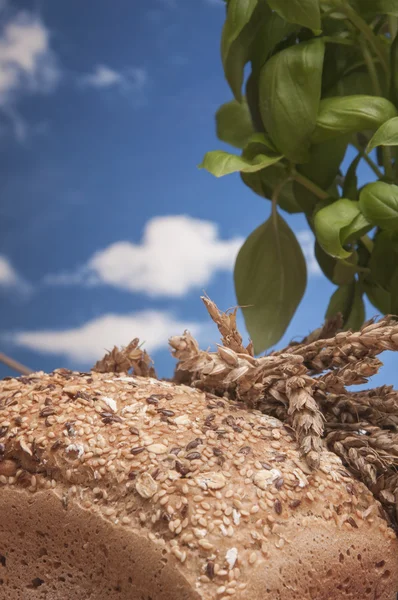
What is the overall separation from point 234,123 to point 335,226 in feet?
2.07

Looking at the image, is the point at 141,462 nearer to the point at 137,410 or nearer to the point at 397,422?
the point at 137,410

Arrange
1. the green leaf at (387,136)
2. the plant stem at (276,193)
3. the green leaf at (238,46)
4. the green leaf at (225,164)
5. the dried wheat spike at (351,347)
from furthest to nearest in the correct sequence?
the plant stem at (276,193) → the green leaf at (238,46) → the green leaf at (225,164) → the green leaf at (387,136) → the dried wheat spike at (351,347)

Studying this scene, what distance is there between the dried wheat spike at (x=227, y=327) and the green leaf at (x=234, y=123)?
0.78 m

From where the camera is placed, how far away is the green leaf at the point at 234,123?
171 centimetres

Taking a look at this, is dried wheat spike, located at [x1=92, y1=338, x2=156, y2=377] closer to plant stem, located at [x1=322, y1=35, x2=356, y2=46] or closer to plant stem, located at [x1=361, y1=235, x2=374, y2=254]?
plant stem, located at [x1=361, y1=235, x2=374, y2=254]

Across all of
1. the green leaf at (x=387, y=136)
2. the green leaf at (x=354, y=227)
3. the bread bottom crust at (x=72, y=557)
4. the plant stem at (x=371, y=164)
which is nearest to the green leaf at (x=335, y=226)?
the green leaf at (x=354, y=227)

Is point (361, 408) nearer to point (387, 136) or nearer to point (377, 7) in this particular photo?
point (387, 136)

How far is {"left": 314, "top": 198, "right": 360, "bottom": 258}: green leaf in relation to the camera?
1.18 meters

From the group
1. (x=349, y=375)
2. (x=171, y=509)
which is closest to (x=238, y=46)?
(x=349, y=375)

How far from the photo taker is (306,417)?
986 mm

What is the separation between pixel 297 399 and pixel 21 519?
0.42m

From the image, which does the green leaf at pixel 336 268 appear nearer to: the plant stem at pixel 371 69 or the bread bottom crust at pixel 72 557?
the plant stem at pixel 371 69

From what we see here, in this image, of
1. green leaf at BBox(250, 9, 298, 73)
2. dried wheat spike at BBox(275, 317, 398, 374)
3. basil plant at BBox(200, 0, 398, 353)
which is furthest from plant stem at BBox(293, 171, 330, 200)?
dried wheat spike at BBox(275, 317, 398, 374)

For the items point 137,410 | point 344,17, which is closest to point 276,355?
point 137,410
